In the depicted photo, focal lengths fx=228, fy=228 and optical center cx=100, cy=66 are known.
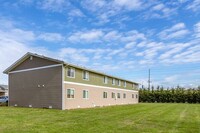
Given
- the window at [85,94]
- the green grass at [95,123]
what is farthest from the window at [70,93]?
the green grass at [95,123]

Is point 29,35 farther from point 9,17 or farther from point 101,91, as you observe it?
point 101,91

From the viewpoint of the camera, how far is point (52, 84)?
25.1 m

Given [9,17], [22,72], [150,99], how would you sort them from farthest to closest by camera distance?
1. [150,99]
2. [22,72]
3. [9,17]

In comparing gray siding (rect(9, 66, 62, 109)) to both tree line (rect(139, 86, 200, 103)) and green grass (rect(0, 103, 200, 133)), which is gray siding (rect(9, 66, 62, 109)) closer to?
green grass (rect(0, 103, 200, 133))

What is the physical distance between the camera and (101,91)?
3341cm

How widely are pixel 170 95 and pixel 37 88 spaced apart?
3605 cm

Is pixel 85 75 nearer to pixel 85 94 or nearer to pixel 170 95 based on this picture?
pixel 85 94

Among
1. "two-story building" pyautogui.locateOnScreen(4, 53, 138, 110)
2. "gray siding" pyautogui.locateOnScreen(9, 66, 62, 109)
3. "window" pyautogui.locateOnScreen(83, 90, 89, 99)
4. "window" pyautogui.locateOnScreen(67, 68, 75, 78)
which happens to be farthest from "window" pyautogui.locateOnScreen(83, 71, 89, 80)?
"gray siding" pyautogui.locateOnScreen(9, 66, 62, 109)

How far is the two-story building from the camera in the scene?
24.6 meters

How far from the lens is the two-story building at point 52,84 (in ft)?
80.6

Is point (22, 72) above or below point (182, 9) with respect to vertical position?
below

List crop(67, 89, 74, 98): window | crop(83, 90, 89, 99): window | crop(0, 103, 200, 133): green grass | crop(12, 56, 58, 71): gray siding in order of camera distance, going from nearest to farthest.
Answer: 1. crop(0, 103, 200, 133): green grass
2. crop(67, 89, 74, 98): window
3. crop(12, 56, 58, 71): gray siding
4. crop(83, 90, 89, 99): window

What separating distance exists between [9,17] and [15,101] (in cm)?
1382

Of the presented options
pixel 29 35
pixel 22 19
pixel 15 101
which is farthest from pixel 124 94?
pixel 22 19
